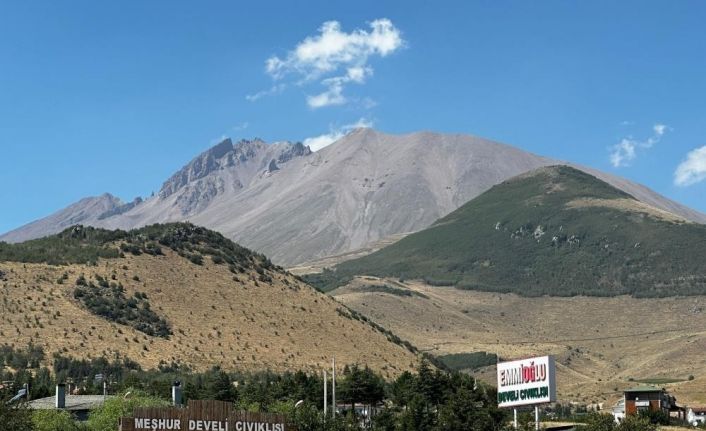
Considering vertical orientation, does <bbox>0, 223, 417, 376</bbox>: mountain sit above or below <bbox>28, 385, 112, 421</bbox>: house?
above

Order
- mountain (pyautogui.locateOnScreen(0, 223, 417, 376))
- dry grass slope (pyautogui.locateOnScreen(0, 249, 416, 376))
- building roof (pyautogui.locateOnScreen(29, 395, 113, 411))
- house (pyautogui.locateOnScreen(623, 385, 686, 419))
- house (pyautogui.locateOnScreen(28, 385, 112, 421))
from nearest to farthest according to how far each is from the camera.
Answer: house (pyautogui.locateOnScreen(28, 385, 112, 421)) < building roof (pyautogui.locateOnScreen(29, 395, 113, 411)) < dry grass slope (pyautogui.locateOnScreen(0, 249, 416, 376)) < mountain (pyautogui.locateOnScreen(0, 223, 417, 376)) < house (pyautogui.locateOnScreen(623, 385, 686, 419))

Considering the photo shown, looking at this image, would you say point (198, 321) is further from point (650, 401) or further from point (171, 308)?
point (650, 401)

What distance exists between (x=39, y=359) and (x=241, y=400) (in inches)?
1405

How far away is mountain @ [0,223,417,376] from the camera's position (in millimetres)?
148000

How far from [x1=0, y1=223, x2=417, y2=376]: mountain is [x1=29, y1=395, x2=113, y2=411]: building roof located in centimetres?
3640

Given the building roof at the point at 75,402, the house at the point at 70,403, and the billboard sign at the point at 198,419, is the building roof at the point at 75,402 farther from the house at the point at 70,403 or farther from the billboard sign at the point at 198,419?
the billboard sign at the point at 198,419

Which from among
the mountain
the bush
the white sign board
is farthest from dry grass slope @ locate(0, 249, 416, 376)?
the white sign board

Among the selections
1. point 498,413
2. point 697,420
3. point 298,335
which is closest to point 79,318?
point 298,335

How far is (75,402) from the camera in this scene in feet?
330

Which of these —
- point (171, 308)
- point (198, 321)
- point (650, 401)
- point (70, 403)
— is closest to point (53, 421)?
point (70, 403)

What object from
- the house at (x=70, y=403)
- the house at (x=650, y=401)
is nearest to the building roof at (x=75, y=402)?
the house at (x=70, y=403)

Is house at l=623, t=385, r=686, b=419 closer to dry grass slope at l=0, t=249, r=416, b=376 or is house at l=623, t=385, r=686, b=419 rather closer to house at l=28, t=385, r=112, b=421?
dry grass slope at l=0, t=249, r=416, b=376

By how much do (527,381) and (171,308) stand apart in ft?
360

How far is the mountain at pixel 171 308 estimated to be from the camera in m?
148
